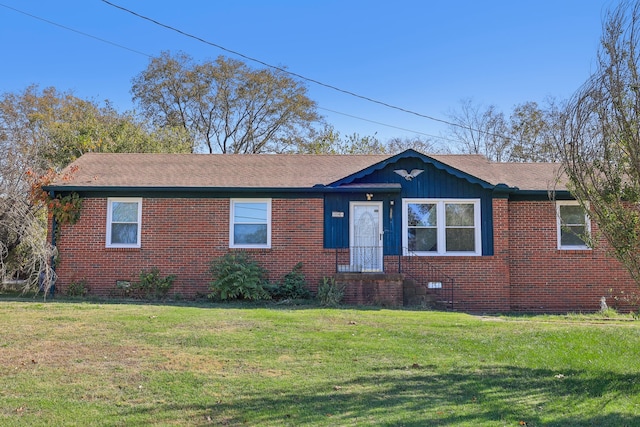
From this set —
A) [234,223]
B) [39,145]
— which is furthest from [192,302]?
[39,145]

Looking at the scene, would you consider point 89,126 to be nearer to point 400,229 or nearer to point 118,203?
point 118,203

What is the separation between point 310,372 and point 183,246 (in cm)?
864

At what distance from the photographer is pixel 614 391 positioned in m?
5.76

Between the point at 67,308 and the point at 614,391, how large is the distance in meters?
9.80

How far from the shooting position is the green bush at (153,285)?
1381 cm

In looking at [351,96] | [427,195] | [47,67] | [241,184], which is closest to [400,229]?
[427,195]

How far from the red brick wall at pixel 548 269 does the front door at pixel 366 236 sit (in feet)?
11.8

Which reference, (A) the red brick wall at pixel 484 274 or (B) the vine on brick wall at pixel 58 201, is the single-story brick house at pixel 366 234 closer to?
(A) the red brick wall at pixel 484 274

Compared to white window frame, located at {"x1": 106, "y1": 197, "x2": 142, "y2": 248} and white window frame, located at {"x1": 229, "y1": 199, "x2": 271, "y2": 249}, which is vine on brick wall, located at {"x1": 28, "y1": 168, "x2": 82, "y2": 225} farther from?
white window frame, located at {"x1": 229, "y1": 199, "x2": 271, "y2": 249}

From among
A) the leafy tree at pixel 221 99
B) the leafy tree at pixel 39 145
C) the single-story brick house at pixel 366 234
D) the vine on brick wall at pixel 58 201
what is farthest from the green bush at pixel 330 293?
the leafy tree at pixel 221 99

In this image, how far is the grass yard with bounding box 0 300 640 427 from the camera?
4.91m

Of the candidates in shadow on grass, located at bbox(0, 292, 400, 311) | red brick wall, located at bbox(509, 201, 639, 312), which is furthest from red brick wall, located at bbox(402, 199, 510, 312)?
shadow on grass, located at bbox(0, 292, 400, 311)

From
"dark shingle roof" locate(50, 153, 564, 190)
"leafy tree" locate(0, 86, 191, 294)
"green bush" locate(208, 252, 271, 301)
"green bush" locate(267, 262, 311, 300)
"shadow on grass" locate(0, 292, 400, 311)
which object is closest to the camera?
"leafy tree" locate(0, 86, 191, 294)

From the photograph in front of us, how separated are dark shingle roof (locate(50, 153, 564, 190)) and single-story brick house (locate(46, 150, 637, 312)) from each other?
134 mm
